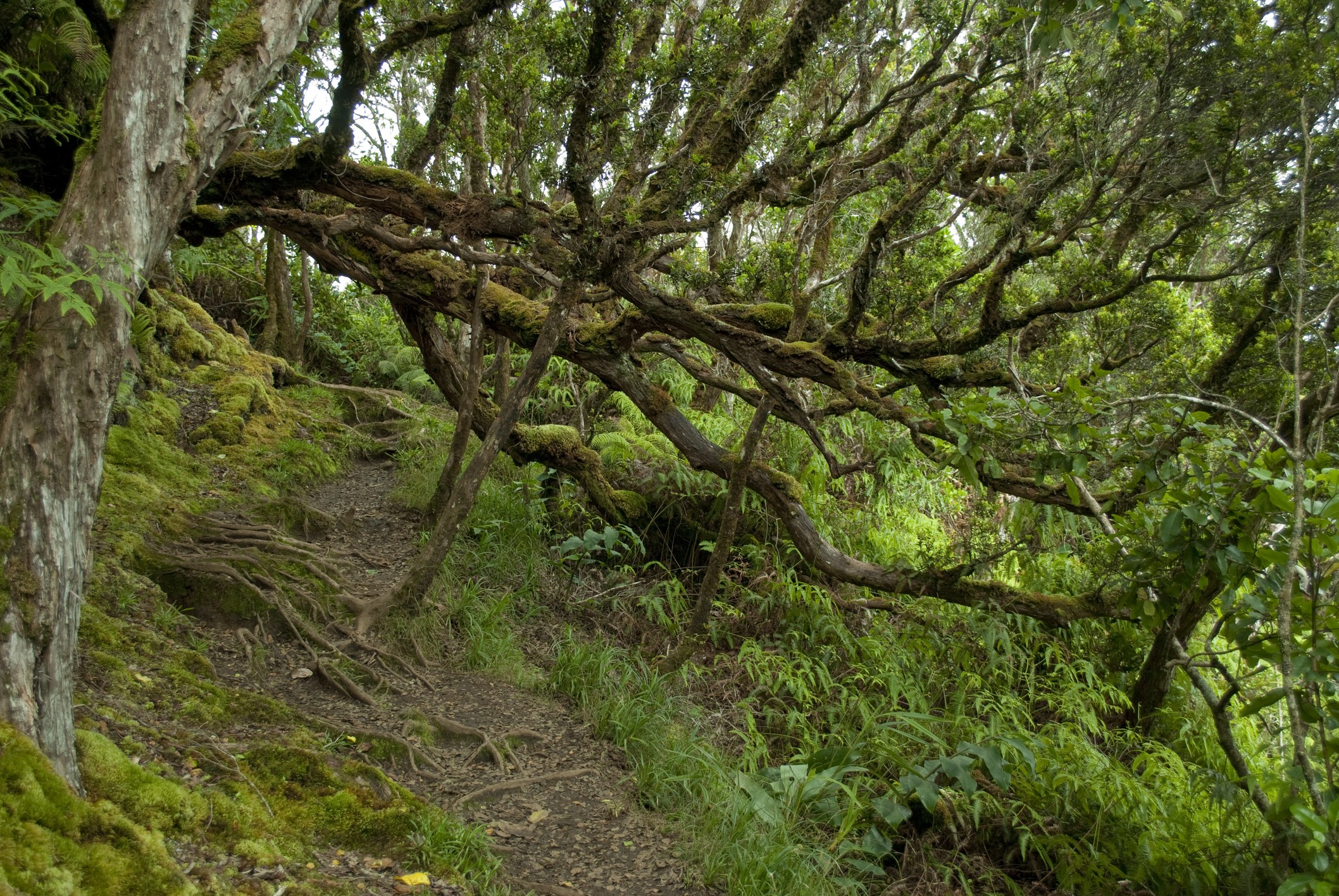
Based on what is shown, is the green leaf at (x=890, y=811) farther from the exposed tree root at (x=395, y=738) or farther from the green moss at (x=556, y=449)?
the green moss at (x=556, y=449)

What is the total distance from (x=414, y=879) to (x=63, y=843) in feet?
4.55

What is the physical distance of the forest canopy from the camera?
2.81 metres

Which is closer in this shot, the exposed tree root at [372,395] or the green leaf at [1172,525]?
the green leaf at [1172,525]

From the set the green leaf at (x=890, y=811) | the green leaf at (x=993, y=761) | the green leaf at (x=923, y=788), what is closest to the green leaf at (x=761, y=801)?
the green leaf at (x=890, y=811)

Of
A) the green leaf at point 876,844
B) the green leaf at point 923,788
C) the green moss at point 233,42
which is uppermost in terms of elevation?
the green moss at point 233,42

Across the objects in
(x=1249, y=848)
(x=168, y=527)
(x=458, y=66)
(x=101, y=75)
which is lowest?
(x=168, y=527)

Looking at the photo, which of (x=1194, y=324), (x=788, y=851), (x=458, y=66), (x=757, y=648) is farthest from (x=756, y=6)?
(x=788, y=851)

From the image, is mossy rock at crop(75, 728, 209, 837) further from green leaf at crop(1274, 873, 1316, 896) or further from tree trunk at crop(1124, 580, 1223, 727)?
tree trunk at crop(1124, 580, 1223, 727)

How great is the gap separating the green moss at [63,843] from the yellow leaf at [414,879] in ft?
3.32

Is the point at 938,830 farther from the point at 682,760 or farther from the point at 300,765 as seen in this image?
the point at 300,765

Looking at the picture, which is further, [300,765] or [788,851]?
[788,851]

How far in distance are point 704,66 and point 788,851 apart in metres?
4.71

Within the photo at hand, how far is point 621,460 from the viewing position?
26.4ft

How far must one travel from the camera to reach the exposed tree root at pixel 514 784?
3990 millimetres
